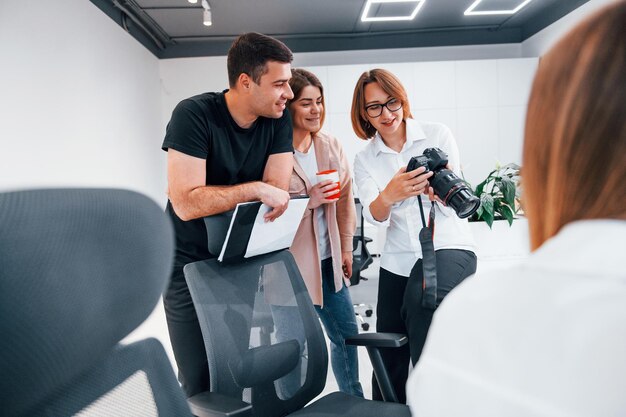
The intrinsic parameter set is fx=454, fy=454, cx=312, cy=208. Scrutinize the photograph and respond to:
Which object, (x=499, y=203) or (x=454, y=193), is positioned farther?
(x=499, y=203)

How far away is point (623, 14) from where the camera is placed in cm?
41

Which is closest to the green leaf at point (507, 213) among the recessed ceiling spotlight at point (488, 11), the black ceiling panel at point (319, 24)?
the black ceiling panel at point (319, 24)

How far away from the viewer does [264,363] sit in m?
1.17

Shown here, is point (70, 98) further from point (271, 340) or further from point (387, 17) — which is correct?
point (387, 17)

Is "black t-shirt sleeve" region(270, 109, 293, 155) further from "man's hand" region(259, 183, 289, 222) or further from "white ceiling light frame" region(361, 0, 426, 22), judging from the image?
"white ceiling light frame" region(361, 0, 426, 22)

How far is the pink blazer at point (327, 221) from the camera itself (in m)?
1.69

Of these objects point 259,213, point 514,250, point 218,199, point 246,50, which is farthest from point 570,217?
point 514,250

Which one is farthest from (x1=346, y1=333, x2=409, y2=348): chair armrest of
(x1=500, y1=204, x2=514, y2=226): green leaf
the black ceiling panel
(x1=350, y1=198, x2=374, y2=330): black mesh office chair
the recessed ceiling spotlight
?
the recessed ceiling spotlight

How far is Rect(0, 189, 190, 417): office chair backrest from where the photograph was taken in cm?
39

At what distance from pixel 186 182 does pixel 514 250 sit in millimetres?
1780

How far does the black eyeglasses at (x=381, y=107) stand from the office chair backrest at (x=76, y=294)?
1143mm

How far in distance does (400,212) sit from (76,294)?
124 cm

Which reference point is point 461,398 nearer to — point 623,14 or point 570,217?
point 570,217

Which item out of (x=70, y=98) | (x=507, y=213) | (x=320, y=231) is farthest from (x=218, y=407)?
(x=70, y=98)
